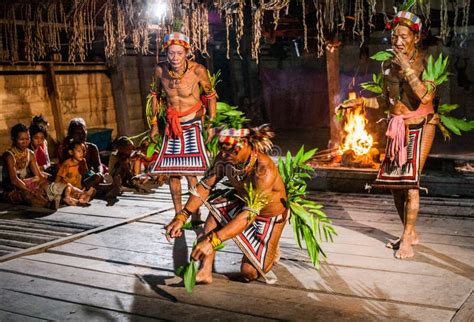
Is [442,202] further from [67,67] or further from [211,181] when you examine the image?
[67,67]

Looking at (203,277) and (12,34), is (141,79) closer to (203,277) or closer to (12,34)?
(12,34)

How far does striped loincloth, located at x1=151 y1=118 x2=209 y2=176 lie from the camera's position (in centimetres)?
585

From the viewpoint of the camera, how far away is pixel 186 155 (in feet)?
19.3

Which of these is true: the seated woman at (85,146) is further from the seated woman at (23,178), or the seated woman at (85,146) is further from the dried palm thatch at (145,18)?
the dried palm thatch at (145,18)

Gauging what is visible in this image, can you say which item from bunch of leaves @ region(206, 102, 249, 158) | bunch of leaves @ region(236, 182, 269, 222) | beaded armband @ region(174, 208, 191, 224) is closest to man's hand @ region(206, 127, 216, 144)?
bunch of leaves @ region(206, 102, 249, 158)

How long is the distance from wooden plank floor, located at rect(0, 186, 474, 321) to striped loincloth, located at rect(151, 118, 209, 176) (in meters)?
0.69

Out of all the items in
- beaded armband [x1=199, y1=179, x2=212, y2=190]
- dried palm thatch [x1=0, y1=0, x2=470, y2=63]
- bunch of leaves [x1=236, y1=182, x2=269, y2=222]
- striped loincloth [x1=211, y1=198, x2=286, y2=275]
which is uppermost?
dried palm thatch [x1=0, y1=0, x2=470, y2=63]

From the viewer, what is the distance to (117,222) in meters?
6.32

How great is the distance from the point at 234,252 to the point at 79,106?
26.3 feet

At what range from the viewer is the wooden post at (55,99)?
11.0 meters

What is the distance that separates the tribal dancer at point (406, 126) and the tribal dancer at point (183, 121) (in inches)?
76.6

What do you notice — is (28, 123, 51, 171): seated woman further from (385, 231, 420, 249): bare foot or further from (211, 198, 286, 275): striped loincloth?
(385, 231, 420, 249): bare foot

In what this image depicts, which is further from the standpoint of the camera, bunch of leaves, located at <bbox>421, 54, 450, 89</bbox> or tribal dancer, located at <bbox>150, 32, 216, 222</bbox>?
tribal dancer, located at <bbox>150, 32, 216, 222</bbox>

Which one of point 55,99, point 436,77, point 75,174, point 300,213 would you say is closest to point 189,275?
point 300,213
